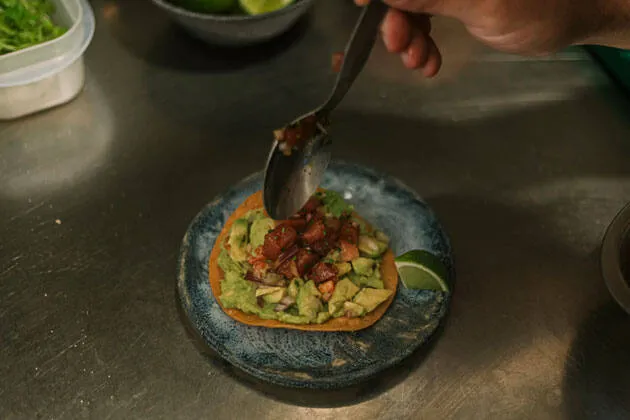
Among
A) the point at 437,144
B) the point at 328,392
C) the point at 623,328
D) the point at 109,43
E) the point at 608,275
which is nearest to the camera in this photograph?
the point at 608,275

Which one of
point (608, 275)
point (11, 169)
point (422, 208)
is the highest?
point (608, 275)

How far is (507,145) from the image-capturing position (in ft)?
5.24

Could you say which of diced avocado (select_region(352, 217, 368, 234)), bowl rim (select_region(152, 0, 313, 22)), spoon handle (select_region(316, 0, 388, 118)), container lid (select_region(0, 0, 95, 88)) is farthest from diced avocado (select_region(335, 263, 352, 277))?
container lid (select_region(0, 0, 95, 88))

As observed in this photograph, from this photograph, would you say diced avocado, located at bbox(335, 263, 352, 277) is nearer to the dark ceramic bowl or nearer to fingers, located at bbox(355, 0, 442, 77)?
fingers, located at bbox(355, 0, 442, 77)

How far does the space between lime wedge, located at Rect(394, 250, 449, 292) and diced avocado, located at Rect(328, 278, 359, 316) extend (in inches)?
3.9

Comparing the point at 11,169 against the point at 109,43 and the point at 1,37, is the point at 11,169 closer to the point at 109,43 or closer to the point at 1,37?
the point at 1,37

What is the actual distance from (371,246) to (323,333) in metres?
0.21

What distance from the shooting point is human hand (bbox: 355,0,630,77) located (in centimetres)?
107

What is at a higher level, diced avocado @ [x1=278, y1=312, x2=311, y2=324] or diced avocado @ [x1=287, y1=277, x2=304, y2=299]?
diced avocado @ [x1=287, y1=277, x2=304, y2=299]

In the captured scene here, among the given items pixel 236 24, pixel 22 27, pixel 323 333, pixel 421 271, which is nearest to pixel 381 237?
pixel 421 271

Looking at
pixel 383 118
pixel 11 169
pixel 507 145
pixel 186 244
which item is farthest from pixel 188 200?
pixel 507 145

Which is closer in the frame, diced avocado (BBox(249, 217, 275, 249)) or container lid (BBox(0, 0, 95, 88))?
diced avocado (BBox(249, 217, 275, 249))

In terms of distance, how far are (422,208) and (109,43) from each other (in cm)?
111

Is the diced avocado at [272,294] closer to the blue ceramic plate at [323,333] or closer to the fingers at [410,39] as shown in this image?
the blue ceramic plate at [323,333]
